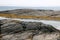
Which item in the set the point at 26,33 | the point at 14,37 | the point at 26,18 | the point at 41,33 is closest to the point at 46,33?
the point at 41,33

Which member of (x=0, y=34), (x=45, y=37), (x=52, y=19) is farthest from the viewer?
(x=52, y=19)

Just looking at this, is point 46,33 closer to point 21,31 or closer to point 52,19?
point 21,31

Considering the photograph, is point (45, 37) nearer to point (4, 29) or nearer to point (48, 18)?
point (4, 29)

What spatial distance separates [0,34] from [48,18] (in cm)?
470

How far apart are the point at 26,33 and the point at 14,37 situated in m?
0.56

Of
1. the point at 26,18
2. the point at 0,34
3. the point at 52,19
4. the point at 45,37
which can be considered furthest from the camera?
the point at 26,18

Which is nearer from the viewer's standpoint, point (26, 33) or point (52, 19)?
point (26, 33)

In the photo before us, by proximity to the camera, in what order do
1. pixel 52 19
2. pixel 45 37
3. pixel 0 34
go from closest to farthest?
pixel 45 37, pixel 0 34, pixel 52 19

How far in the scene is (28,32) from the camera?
7438 millimetres

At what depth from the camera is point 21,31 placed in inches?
301

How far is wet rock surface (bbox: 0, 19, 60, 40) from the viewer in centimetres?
702

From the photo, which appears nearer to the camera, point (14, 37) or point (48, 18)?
point (14, 37)

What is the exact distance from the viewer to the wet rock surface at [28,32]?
23.0 ft

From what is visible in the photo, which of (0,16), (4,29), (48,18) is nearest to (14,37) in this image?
(4,29)
